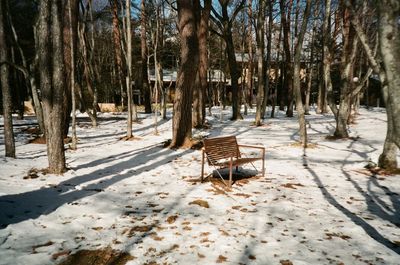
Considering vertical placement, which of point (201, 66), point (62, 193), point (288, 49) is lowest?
point (62, 193)

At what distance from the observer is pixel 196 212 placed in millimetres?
5035

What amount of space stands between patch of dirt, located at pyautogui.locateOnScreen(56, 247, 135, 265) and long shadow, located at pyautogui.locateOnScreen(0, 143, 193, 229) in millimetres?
1368

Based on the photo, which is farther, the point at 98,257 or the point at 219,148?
the point at 219,148

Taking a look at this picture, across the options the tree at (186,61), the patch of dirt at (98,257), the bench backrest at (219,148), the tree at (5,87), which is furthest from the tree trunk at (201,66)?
the patch of dirt at (98,257)

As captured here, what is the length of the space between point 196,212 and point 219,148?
225 cm

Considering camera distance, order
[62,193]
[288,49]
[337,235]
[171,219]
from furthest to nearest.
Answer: [288,49] < [62,193] < [171,219] < [337,235]

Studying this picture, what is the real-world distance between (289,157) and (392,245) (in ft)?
18.2

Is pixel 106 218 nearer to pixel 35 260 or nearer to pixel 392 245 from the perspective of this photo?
pixel 35 260

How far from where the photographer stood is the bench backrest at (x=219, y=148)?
22.1ft

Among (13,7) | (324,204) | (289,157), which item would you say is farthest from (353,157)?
(13,7)

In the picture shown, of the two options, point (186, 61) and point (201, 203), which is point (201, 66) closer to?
point (186, 61)

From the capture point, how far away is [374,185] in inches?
264

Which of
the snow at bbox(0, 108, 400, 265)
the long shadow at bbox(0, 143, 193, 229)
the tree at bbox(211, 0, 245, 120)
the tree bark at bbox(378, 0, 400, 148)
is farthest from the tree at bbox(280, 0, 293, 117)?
the tree bark at bbox(378, 0, 400, 148)

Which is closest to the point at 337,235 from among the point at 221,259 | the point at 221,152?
the point at 221,259
